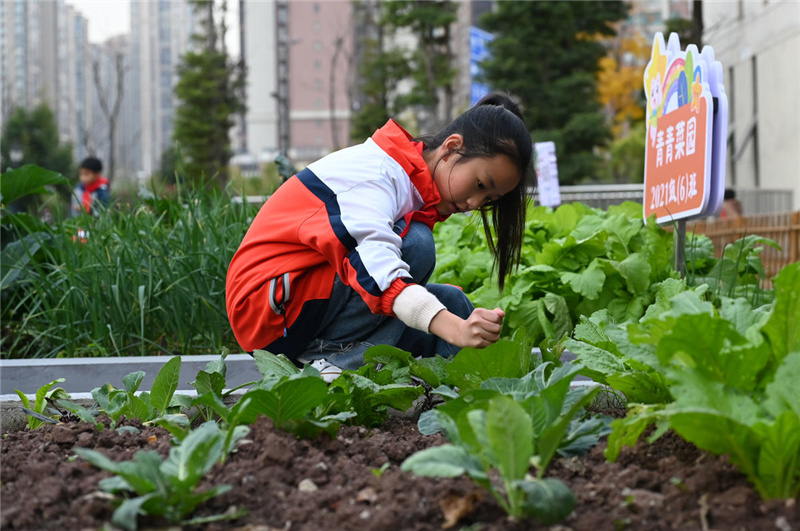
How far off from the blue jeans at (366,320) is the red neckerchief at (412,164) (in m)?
0.03

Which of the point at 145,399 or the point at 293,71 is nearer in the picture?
the point at 145,399

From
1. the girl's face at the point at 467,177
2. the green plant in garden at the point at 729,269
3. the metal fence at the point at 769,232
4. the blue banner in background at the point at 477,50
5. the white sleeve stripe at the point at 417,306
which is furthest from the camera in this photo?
the blue banner in background at the point at 477,50

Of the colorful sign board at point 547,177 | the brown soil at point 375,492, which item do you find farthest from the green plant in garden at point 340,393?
the colorful sign board at point 547,177

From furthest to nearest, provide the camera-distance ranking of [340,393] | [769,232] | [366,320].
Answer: [769,232]
[366,320]
[340,393]

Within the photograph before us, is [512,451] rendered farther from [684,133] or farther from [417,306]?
[684,133]

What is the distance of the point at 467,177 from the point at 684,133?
1.11 metres

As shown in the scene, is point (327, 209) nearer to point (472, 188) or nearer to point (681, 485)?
point (472, 188)

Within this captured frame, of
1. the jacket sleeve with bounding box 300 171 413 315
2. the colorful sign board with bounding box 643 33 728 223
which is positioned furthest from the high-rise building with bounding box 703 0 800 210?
the jacket sleeve with bounding box 300 171 413 315

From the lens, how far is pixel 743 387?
110cm

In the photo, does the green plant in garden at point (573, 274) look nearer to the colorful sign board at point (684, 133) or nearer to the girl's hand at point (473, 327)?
the colorful sign board at point (684, 133)

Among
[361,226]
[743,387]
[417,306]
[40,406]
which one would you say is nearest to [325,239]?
[361,226]

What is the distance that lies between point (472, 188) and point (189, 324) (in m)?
1.31

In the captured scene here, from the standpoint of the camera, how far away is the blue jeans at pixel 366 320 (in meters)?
2.05

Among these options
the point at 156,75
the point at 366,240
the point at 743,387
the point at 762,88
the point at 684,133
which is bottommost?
the point at 743,387
